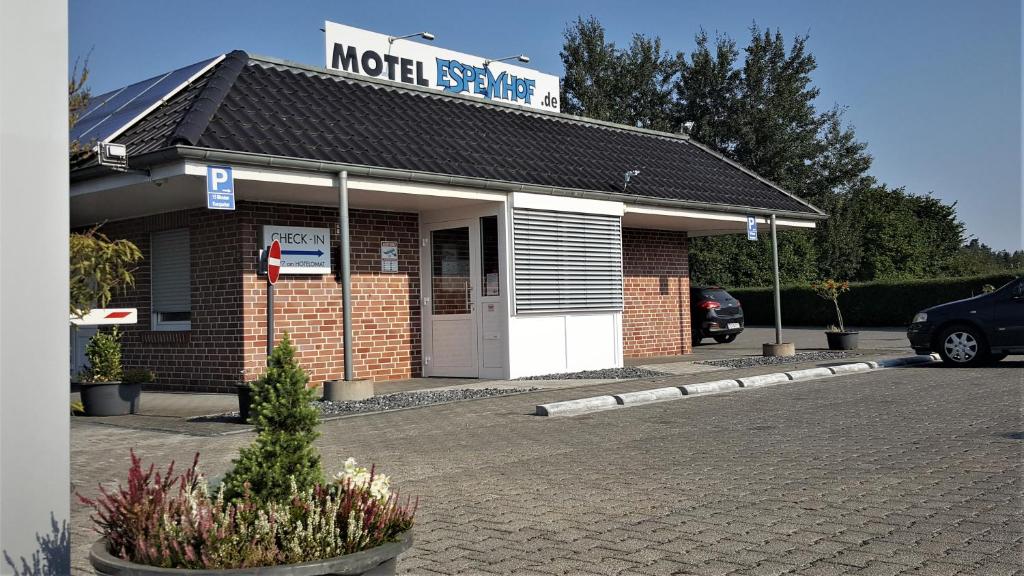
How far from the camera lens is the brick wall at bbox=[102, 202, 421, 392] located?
14.9 metres

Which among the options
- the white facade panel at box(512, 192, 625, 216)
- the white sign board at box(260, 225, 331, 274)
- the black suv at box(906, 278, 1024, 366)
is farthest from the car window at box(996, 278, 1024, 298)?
the white sign board at box(260, 225, 331, 274)

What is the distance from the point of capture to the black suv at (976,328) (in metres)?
15.7

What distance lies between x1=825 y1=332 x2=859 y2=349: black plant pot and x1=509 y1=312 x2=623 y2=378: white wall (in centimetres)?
589

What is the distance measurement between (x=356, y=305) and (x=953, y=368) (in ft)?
31.9

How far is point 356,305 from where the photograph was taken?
1614 cm

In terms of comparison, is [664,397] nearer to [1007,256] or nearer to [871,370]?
[871,370]

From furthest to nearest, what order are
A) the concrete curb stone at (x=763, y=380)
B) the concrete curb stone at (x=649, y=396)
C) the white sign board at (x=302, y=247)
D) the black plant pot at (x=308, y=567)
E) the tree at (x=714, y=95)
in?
the tree at (x=714, y=95), the white sign board at (x=302, y=247), the concrete curb stone at (x=763, y=380), the concrete curb stone at (x=649, y=396), the black plant pot at (x=308, y=567)

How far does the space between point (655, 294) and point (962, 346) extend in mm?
7371

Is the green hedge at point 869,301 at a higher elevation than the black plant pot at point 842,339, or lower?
higher

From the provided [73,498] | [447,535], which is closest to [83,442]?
[73,498]

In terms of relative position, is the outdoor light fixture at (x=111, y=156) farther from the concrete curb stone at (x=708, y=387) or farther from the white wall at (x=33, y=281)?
the white wall at (x=33, y=281)

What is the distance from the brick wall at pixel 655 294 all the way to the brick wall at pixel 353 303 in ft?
19.8

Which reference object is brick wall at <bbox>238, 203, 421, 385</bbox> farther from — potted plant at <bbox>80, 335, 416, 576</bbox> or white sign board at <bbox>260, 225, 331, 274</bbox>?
potted plant at <bbox>80, 335, 416, 576</bbox>

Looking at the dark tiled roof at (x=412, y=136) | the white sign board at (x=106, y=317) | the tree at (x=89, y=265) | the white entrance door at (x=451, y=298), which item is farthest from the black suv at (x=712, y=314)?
the tree at (x=89, y=265)
